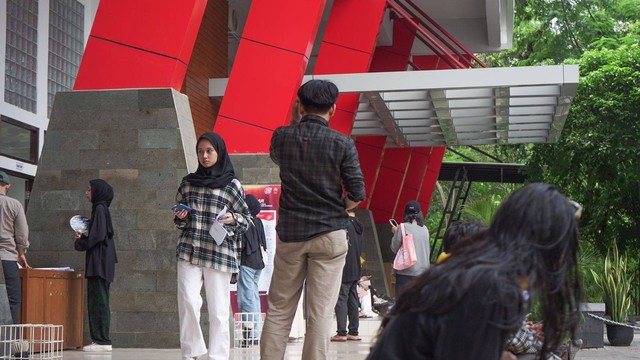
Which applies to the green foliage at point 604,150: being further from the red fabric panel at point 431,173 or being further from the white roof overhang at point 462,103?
the red fabric panel at point 431,173

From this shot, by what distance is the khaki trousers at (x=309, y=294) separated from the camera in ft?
19.9

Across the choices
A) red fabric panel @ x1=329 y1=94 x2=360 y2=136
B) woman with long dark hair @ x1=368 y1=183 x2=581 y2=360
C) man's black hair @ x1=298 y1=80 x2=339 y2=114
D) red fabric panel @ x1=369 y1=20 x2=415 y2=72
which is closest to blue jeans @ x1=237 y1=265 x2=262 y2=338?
man's black hair @ x1=298 y1=80 x2=339 y2=114

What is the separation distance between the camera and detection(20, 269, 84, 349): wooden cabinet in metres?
9.99

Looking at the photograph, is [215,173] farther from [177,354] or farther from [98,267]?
[98,267]

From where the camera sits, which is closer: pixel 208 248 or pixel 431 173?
pixel 208 248

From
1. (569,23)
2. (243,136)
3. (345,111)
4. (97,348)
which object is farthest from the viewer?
(569,23)

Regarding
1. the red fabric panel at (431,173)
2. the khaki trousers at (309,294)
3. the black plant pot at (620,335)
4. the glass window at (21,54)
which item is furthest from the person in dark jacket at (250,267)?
the red fabric panel at (431,173)

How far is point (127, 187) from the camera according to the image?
11.3 m

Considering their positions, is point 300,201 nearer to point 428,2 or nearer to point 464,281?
point 464,281

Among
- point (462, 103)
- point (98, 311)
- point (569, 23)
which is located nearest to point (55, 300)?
point (98, 311)

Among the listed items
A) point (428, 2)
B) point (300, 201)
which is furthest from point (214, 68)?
point (300, 201)

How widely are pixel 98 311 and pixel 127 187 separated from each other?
1.50 m

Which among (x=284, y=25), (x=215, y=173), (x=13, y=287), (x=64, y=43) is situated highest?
(x=64, y=43)

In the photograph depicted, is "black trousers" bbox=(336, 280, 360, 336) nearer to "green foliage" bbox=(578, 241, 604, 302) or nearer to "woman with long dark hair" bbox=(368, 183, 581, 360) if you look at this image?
"green foliage" bbox=(578, 241, 604, 302)
